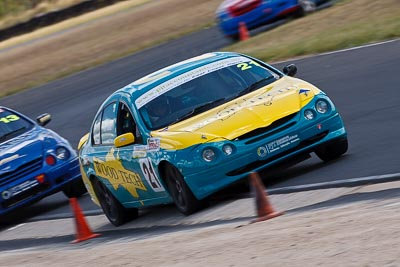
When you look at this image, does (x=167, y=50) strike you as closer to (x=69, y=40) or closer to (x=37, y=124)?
(x=69, y=40)

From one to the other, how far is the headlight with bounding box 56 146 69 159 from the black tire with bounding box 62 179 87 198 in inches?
14.3

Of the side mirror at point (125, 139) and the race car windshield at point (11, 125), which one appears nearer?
the side mirror at point (125, 139)

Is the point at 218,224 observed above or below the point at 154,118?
below

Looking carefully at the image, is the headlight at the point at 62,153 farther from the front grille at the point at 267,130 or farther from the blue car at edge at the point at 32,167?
the front grille at the point at 267,130

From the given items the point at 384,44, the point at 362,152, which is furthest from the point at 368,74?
the point at 362,152

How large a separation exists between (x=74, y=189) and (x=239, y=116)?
174 inches

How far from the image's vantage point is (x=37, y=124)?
15000 millimetres

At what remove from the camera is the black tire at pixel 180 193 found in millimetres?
10438

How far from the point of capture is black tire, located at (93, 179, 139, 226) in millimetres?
11953

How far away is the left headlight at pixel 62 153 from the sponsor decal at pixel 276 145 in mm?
4446

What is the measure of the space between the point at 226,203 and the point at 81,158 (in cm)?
266

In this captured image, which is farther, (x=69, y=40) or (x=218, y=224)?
(x=69, y=40)

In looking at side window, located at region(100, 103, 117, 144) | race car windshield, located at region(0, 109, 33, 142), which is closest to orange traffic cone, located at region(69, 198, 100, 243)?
side window, located at region(100, 103, 117, 144)

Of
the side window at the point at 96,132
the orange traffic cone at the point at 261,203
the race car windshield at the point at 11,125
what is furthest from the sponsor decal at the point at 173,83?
the race car windshield at the point at 11,125
